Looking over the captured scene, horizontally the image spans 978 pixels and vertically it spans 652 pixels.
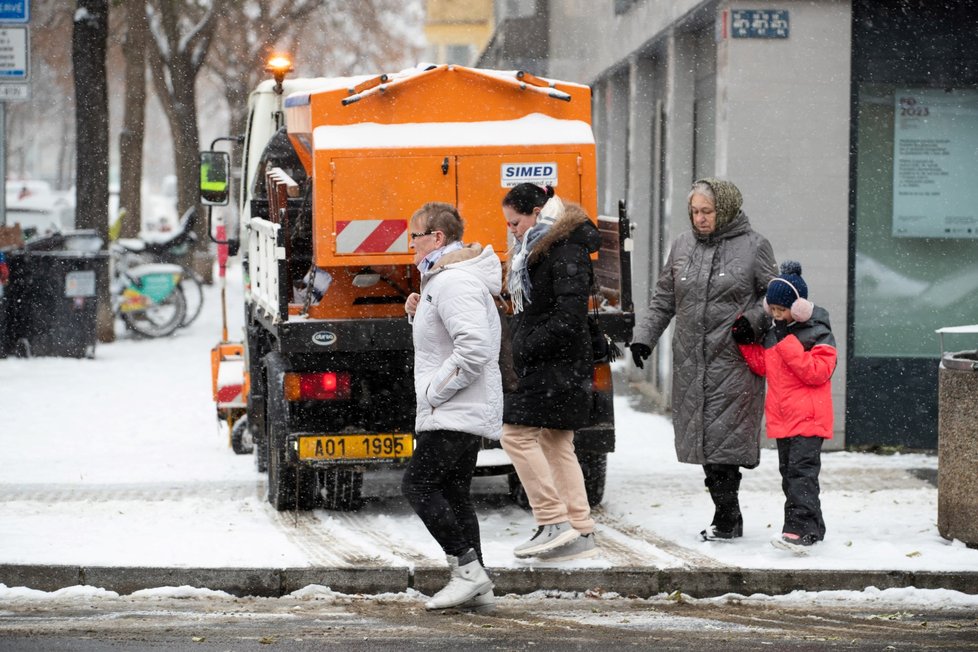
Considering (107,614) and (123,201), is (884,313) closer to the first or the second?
(107,614)

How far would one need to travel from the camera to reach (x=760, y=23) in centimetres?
1132

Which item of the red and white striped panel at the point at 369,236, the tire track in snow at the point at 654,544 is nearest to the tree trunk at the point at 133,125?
the red and white striped panel at the point at 369,236

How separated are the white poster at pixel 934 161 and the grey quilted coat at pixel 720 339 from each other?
12.7 feet

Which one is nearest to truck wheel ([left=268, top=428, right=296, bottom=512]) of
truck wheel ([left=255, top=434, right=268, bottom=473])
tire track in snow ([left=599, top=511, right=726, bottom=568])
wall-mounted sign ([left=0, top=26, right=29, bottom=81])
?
truck wheel ([left=255, top=434, right=268, bottom=473])

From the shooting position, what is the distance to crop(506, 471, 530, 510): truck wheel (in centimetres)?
943

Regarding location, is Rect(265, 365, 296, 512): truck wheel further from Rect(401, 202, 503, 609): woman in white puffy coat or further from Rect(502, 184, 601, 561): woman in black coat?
Rect(401, 202, 503, 609): woman in white puffy coat

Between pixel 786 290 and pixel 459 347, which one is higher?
pixel 786 290

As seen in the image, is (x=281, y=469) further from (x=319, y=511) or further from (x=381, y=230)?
(x=381, y=230)

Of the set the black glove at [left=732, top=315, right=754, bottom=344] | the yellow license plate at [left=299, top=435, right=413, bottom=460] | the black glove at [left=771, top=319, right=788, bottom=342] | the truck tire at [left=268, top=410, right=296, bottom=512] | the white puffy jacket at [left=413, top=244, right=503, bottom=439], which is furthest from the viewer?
the truck tire at [left=268, top=410, right=296, bottom=512]

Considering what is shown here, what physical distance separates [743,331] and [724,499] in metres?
0.89

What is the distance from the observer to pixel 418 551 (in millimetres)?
7914

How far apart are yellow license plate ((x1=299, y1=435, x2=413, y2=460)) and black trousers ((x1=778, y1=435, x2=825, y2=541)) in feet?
6.58

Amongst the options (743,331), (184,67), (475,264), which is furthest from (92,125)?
(475,264)

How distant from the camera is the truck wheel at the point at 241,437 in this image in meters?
11.7
